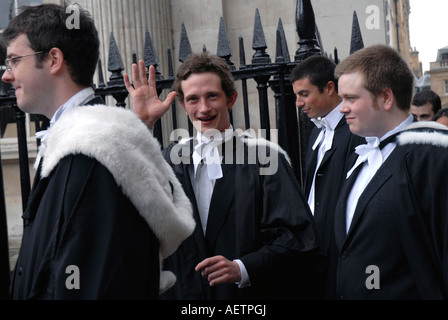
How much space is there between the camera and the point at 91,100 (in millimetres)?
2203

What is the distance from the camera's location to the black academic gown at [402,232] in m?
2.49

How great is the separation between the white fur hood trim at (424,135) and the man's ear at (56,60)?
1.47 meters

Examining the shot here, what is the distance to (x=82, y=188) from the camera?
188 centimetres

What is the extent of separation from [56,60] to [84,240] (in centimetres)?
69

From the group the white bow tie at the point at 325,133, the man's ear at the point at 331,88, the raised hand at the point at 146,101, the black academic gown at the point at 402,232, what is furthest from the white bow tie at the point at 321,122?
the raised hand at the point at 146,101

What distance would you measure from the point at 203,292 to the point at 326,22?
6407 millimetres

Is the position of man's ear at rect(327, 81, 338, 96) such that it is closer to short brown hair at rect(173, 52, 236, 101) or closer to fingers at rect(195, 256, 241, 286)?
short brown hair at rect(173, 52, 236, 101)

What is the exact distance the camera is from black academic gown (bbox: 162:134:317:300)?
277 cm

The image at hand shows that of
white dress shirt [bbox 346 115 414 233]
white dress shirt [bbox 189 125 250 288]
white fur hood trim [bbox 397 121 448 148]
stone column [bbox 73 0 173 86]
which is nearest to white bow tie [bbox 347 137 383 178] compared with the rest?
white dress shirt [bbox 346 115 414 233]

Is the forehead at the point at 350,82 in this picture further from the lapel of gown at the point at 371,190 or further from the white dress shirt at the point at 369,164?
the lapel of gown at the point at 371,190

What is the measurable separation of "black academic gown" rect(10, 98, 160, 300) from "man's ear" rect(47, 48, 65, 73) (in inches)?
15.9

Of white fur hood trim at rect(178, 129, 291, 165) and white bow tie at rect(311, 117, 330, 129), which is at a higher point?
white bow tie at rect(311, 117, 330, 129)

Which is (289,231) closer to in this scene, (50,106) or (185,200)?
(185,200)
